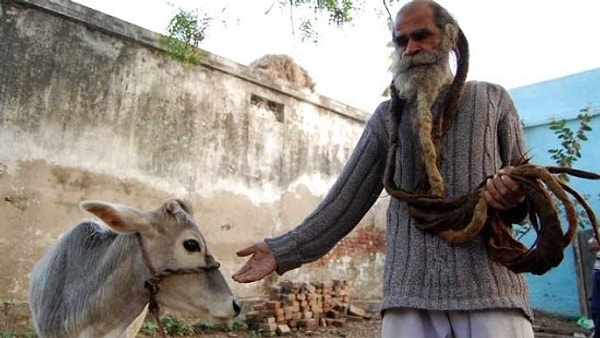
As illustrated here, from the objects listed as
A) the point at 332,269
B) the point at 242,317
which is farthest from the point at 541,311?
the point at 242,317

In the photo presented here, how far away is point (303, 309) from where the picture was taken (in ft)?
23.3

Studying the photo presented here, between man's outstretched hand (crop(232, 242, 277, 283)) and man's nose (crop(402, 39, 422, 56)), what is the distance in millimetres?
942

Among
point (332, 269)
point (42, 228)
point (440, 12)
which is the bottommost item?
point (332, 269)

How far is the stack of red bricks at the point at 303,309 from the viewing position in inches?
258

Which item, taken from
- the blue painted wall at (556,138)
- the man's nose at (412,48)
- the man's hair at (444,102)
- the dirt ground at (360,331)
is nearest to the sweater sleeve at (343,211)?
the man's hair at (444,102)

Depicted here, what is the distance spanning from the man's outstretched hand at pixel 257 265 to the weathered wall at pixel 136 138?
399 centimetres

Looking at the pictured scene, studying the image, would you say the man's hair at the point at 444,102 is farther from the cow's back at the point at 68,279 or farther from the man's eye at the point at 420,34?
the cow's back at the point at 68,279

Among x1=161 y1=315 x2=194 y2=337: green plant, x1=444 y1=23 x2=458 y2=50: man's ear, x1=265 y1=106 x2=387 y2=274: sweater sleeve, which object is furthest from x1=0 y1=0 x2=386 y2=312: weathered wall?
x1=444 y1=23 x2=458 y2=50: man's ear

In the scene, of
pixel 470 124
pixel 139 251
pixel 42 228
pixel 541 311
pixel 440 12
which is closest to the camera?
pixel 470 124

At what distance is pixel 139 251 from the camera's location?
2.54 meters

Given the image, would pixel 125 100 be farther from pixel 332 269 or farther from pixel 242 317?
pixel 332 269

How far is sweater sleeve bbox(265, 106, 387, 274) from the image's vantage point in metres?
2.02

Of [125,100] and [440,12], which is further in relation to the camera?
[125,100]

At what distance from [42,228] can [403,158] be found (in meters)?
4.64
